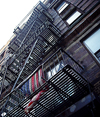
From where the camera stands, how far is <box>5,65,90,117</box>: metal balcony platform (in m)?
5.32

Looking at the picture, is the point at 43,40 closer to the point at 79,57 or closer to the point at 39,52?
the point at 39,52

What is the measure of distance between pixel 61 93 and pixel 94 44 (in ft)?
11.7

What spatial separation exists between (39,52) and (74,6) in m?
4.90

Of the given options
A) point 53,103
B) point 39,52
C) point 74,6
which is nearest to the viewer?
point 53,103

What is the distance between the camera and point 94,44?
24.1 feet

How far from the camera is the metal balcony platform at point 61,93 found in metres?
5.32

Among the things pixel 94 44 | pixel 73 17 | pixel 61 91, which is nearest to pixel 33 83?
pixel 61 91

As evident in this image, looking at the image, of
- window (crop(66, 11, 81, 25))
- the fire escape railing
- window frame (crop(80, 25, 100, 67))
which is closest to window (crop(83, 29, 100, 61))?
window frame (crop(80, 25, 100, 67))

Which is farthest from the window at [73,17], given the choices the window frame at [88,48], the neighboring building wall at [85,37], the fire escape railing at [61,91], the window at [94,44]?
the fire escape railing at [61,91]

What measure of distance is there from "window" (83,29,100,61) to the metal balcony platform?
6.70 ft

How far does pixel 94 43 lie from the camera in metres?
7.37

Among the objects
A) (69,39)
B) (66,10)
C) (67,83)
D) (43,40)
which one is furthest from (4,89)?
(66,10)

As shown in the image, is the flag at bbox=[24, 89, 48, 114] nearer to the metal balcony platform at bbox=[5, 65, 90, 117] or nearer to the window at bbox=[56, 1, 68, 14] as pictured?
the metal balcony platform at bbox=[5, 65, 90, 117]

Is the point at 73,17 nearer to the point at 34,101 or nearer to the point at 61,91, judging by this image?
the point at 61,91
